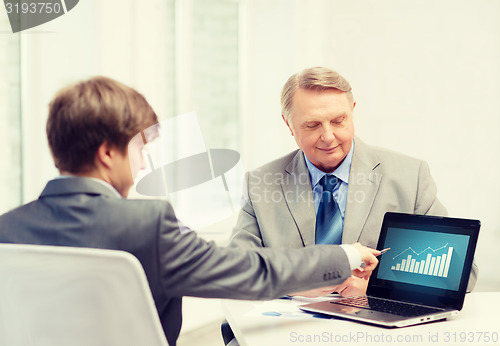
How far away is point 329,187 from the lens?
2.00 m

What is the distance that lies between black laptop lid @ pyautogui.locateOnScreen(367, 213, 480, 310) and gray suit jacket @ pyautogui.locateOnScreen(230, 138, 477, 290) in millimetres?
268

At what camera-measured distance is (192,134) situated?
325 centimetres

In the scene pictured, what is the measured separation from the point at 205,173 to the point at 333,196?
146 centimetres

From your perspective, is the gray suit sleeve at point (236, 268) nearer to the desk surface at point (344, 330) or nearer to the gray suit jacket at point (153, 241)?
the gray suit jacket at point (153, 241)

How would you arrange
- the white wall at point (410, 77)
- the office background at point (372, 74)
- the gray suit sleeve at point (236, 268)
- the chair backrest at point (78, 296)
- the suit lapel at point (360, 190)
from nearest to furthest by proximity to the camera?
1. the chair backrest at point (78, 296)
2. the gray suit sleeve at point (236, 268)
3. the suit lapel at point (360, 190)
4. the office background at point (372, 74)
5. the white wall at point (410, 77)

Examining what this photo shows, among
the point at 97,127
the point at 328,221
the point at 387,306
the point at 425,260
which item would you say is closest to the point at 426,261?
the point at 425,260

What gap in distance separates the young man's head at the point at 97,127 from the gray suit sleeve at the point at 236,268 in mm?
179

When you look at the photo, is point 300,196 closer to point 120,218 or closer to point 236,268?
point 236,268

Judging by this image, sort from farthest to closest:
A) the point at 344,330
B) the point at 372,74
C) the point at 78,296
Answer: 1. the point at 372,74
2. the point at 344,330
3. the point at 78,296

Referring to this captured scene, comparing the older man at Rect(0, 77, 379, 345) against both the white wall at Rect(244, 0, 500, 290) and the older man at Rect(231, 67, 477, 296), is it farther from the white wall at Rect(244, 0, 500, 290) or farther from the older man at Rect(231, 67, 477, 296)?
the white wall at Rect(244, 0, 500, 290)

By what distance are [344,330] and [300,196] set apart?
2.37 feet

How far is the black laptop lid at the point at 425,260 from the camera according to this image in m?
1.46

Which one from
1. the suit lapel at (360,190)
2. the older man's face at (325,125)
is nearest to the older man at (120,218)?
the suit lapel at (360,190)

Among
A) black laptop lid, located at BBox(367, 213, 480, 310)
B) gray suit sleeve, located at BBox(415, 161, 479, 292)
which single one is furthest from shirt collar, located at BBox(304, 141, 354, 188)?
black laptop lid, located at BBox(367, 213, 480, 310)
